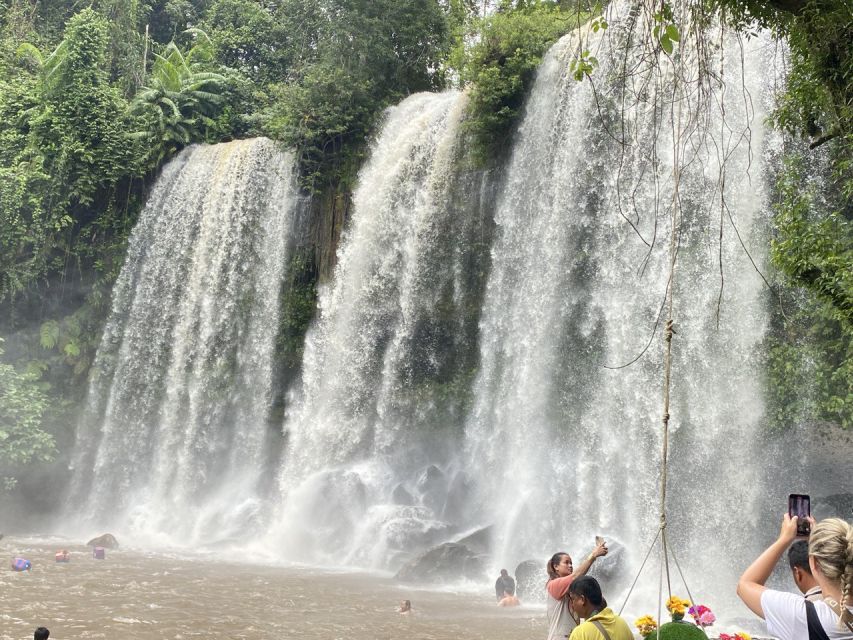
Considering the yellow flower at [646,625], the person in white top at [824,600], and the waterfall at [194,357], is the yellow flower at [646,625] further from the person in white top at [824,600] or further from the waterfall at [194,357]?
the waterfall at [194,357]

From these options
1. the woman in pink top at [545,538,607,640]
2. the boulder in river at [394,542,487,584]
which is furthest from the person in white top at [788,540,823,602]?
the boulder in river at [394,542,487,584]

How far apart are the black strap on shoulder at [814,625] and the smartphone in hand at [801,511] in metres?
0.28

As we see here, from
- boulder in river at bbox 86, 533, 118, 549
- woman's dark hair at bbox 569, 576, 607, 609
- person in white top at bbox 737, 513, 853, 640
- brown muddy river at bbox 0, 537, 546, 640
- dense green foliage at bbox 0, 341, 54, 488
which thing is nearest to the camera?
person in white top at bbox 737, 513, 853, 640

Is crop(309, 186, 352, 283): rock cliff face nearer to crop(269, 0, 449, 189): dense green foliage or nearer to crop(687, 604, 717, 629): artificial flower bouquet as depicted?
crop(269, 0, 449, 189): dense green foliage

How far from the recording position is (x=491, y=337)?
52.6 ft

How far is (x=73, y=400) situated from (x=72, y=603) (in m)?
11.1

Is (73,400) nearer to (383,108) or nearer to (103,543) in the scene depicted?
(103,543)

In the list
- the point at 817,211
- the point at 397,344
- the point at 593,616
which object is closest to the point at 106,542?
the point at 397,344

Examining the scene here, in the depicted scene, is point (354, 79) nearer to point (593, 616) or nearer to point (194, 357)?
point (194, 357)

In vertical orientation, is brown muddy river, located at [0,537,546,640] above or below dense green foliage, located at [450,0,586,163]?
below

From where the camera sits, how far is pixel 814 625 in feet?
8.54

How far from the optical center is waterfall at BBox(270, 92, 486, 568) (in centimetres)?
1723

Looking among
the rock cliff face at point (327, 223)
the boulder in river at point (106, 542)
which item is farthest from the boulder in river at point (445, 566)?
the rock cliff face at point (327, 223)

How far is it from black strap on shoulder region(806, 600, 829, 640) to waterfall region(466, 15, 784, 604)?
28.8ft
